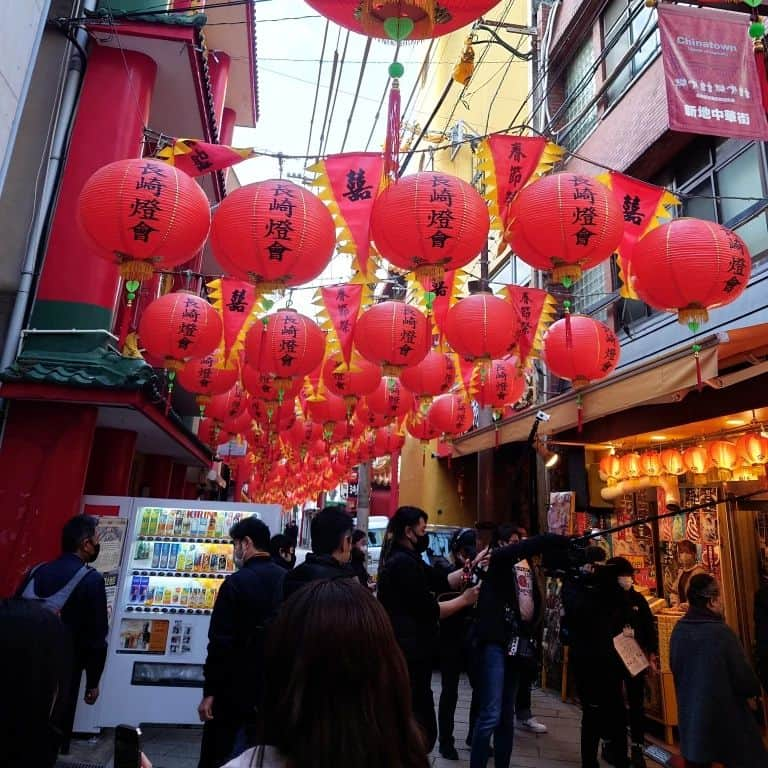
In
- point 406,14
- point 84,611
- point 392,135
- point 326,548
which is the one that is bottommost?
point 84,611

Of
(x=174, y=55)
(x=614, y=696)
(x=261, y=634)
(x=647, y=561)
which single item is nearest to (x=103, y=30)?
(x=174, y=55)

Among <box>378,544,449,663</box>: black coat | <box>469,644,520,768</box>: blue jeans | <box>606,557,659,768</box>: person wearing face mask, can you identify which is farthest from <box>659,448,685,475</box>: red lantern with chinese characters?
<box>378,544,449,663</box>: black coat

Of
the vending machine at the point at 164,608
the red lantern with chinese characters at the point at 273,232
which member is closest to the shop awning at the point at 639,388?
the red lantern with chinese characters at the point at 273,232

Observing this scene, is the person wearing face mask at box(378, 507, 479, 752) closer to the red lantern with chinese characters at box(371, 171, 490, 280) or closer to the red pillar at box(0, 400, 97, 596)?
the red lantern with chinese characters at box(371, 171, 490, 280)

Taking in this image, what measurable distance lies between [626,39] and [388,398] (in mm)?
9324

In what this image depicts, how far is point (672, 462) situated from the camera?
29.3 ft

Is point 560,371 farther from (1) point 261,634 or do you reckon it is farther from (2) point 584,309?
(2) point 584,309

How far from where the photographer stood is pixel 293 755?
1.31 m

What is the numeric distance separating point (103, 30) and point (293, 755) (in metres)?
10.3

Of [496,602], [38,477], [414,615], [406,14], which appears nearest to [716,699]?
[496,602]

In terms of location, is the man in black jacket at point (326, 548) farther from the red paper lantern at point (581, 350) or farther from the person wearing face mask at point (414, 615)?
the red paper lantern at point (581, 350)

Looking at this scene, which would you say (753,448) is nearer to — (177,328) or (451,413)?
(451,413)

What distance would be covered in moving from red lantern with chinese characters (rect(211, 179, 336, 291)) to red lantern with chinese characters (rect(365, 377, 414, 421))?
4.81m

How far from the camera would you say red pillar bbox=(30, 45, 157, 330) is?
26.0 ft
